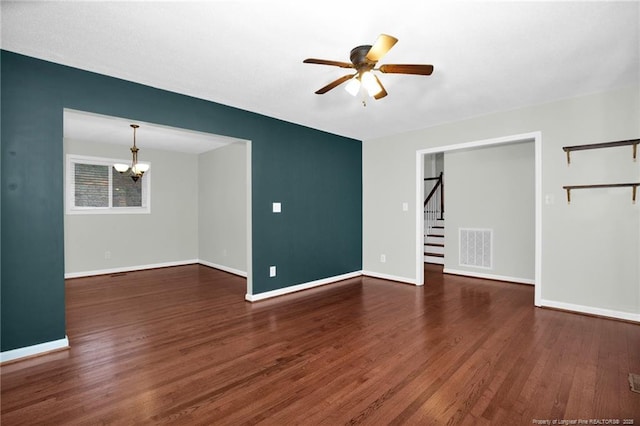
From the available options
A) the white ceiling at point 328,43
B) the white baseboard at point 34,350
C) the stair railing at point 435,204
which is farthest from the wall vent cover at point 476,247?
the white baseboard at point 34,350

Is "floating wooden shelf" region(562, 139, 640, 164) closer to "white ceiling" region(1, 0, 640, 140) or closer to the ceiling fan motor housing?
"white ceiling" region(1, 0, 640, 140)

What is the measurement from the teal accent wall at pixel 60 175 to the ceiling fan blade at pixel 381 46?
229 centimetres

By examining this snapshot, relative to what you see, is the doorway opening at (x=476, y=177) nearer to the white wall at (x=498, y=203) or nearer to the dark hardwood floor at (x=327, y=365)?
the white wall at (x=498, y=203)

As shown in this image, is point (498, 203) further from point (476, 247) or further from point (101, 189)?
point (101, 189)

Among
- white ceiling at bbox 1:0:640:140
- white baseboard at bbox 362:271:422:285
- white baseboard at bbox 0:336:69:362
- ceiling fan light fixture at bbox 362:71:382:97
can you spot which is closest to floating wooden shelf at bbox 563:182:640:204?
white ceiling at bbox 1:0:640:140

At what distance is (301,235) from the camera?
4820 millimetres

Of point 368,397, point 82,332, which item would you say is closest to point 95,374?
point 82,332

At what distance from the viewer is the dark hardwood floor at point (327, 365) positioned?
192 centimetres

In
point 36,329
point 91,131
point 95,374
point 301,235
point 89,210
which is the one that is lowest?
point 95,374

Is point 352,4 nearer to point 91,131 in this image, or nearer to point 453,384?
point 453,384

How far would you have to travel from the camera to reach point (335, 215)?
5348 mm

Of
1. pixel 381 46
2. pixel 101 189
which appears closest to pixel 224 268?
pixel 101 189

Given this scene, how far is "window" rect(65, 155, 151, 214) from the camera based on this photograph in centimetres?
569

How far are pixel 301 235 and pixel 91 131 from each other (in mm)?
3741
